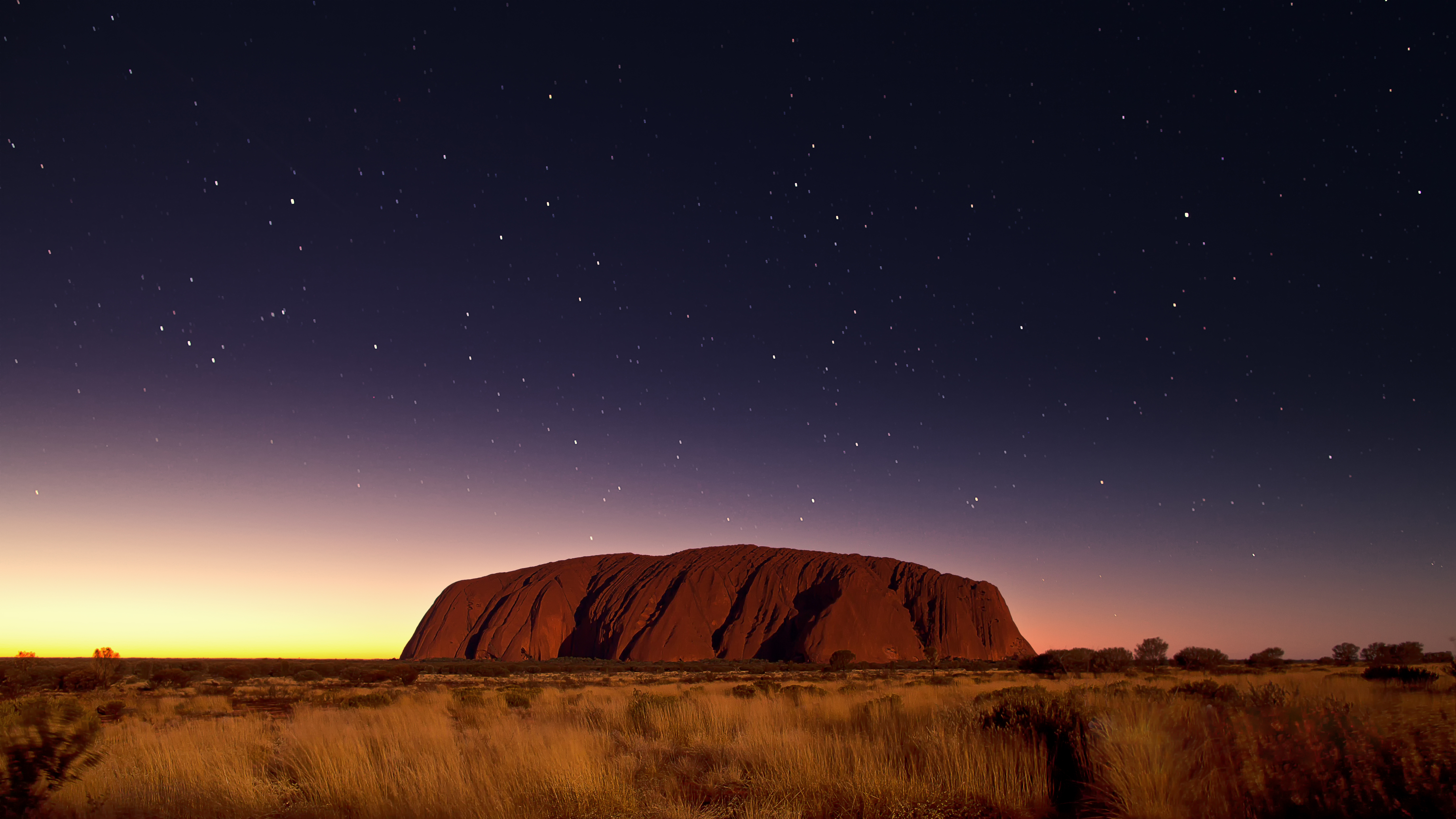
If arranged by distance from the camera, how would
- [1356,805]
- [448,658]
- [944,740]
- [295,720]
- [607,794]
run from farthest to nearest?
1. [448,658]
2. [295,720]
3. [944,740]
4. [607,794]
5. [1356,805]

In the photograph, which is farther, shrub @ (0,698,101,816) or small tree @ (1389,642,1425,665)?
small tree @ (1389,642,1425,665)

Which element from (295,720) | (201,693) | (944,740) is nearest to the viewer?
(944,740)

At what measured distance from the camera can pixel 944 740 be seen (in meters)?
7.30

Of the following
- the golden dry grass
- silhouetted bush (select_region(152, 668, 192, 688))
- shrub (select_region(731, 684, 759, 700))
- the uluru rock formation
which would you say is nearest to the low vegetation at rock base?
the golden dry grass

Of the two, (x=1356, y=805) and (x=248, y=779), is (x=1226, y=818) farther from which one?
(x=248, y=779)

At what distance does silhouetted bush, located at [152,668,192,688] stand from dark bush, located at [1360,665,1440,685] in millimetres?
44262

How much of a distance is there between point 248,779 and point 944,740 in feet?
24.7

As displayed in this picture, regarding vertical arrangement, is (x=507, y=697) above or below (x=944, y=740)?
below

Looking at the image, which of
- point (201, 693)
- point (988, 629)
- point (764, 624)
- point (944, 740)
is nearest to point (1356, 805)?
point (944, 740)

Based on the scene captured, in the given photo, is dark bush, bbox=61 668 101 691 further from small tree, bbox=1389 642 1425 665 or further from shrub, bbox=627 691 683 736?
small tree, bbox=1389 642 1425 665

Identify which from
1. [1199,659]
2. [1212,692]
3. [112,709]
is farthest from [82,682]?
[1199,659]

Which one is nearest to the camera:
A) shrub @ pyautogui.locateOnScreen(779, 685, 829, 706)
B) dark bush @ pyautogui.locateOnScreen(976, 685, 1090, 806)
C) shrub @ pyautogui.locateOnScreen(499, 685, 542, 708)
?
dark bush @ pyautogui.locateOnScreen(976, 685, 1090, 806)

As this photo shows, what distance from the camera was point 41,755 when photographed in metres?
6.20

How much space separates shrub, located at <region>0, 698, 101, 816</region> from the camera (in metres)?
5.93
